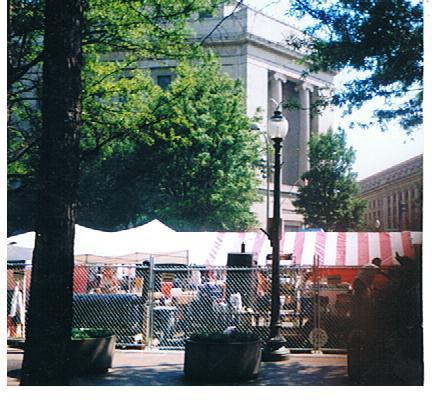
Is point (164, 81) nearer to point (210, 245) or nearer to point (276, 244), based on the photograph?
point (276, 244)

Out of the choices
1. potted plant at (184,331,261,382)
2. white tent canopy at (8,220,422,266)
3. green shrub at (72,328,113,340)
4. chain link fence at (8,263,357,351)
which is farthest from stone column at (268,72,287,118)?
green shrub at (72,328,113,340)

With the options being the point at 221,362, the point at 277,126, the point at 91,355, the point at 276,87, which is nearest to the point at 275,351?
the point at 221,362

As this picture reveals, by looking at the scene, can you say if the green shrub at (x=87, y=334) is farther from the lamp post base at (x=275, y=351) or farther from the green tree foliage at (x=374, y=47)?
the green tree foliage at (x=374, y=47)

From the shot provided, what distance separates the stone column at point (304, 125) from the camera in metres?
9.22

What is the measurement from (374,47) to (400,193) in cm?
214

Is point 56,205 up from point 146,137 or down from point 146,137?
down

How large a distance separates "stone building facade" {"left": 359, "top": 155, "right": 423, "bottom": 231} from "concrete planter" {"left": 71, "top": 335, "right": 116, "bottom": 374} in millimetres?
4531

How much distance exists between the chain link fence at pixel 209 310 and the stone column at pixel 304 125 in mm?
2933

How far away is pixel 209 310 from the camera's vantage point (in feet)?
36.8

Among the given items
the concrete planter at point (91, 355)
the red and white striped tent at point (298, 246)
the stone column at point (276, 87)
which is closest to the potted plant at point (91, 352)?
the concrete planter at point (91, 355)

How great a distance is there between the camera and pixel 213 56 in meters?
10.9

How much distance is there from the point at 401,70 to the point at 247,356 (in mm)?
4439

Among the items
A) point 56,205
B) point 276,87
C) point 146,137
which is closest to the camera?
point 56,205
